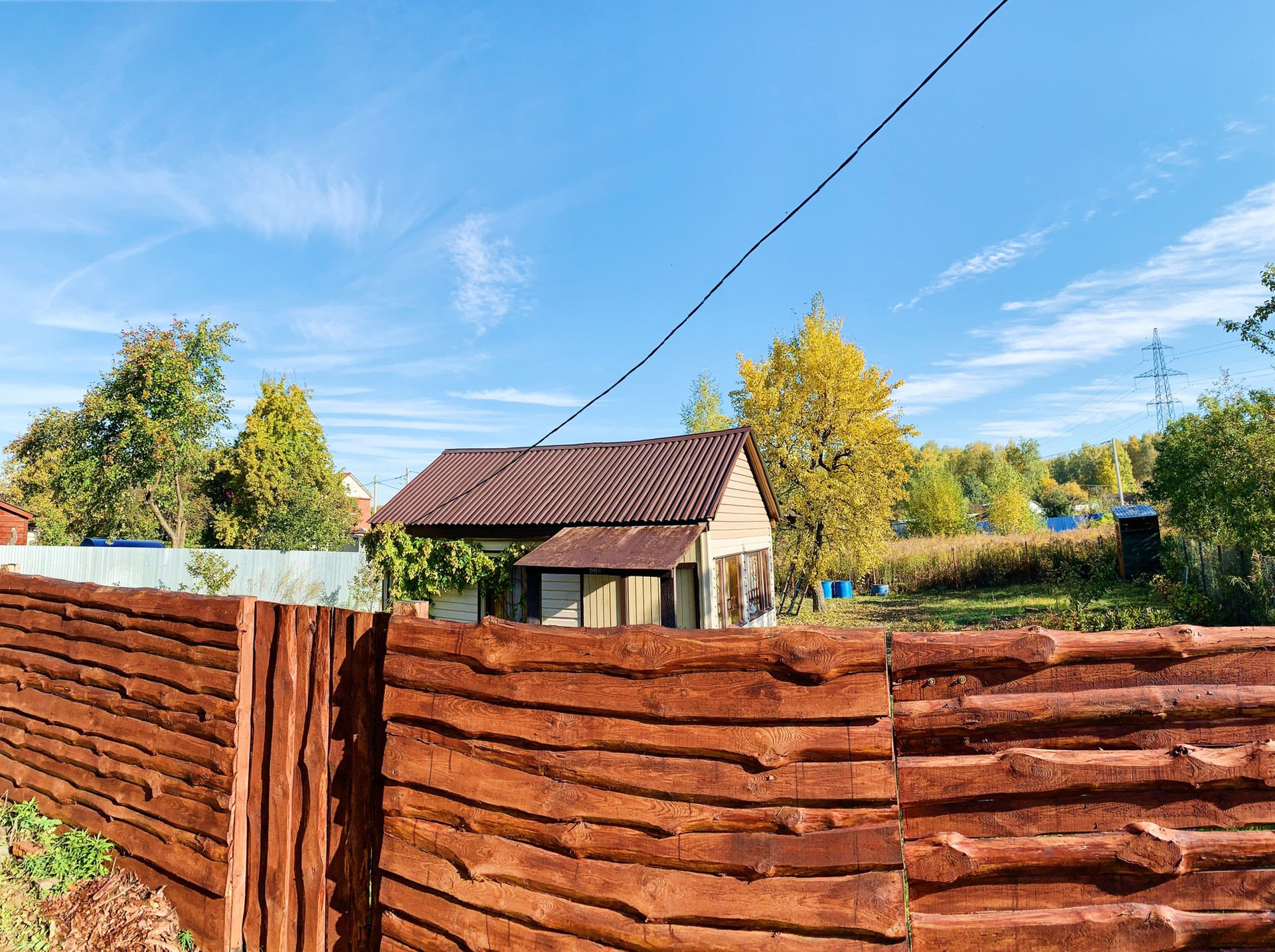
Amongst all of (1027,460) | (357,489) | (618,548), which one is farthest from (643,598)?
(1027,460)

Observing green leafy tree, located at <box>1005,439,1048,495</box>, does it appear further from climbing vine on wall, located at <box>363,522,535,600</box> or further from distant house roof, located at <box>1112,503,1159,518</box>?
climbing vine on wall, located at <box>363,522,535,600</box>

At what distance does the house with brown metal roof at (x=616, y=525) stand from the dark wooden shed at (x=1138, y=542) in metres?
14.8

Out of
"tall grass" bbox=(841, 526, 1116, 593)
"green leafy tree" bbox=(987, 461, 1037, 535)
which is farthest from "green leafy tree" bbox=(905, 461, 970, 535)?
"tall grass" bbox=(841, 526, 1116, 593)

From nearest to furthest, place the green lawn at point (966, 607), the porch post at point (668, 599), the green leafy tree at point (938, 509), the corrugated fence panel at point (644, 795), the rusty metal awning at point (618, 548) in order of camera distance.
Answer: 1. the corrugated fence panel at point (644, 795)
2. the porch post at point (668, 599)
3. the rusty metal awning at point (618, 548)
4. the green lawn at point (966, 607)
5. the green leafy tree at point (938, 509)

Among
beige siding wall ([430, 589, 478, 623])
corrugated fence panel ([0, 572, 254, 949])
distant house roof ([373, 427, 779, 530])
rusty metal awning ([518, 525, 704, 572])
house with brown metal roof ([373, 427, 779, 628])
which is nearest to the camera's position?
corrugated fence panel ([0, 572, 254, 949])

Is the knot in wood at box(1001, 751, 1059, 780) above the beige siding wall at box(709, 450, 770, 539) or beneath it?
beneath

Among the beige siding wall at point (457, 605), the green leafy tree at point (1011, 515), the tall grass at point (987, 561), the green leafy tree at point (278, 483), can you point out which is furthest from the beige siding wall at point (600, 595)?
the green leafy tree at point (1011, 515)

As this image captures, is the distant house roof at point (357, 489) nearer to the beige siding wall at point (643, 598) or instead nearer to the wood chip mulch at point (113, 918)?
the beige siding wall at point (643, 598)

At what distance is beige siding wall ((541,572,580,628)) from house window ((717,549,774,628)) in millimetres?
2866

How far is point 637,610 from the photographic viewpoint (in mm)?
11781

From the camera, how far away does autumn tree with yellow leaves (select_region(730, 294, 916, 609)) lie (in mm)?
20453

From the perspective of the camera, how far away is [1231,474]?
12.1 meters

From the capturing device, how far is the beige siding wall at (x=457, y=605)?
1327cm

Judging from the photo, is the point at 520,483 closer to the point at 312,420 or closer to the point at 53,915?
the point at 53,915
